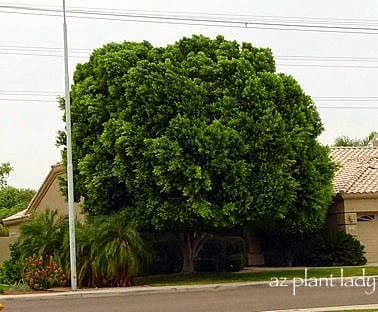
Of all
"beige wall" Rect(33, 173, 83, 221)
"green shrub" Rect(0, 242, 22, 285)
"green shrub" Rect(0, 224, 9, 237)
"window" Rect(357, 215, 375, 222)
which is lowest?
"green shrub" Rect(0, 242, 22, 285)

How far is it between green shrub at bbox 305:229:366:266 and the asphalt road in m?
8.17

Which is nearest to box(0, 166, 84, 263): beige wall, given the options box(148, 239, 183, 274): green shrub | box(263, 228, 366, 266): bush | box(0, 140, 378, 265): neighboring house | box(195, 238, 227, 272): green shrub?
box(0, 140, 378, 265): neighboring house

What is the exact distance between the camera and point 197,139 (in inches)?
955

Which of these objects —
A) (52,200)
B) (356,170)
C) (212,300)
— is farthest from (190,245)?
(52,200)

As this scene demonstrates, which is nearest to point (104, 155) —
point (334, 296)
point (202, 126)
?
point (202, 126)

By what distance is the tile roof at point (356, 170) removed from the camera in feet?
107

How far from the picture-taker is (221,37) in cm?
2756

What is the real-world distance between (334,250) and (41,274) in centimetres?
1240

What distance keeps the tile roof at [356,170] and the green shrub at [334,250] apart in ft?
6.29

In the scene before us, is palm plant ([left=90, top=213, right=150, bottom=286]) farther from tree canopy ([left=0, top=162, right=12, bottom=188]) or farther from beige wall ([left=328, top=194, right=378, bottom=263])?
tree canopy ([left=0, top=162, right=12, bottom=188])

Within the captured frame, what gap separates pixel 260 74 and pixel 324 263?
922 cm

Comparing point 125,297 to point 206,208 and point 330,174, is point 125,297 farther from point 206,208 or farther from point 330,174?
point 330,174

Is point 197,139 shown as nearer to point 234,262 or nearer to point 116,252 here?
point 116,252

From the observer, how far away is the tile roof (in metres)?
32.5
